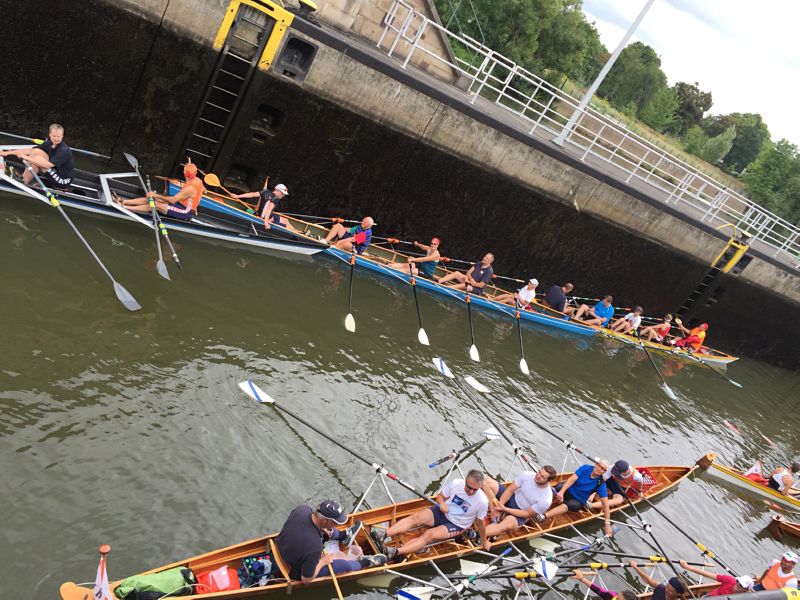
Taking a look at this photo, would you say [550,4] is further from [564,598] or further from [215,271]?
[564,598]

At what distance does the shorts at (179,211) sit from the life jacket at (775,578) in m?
13.4

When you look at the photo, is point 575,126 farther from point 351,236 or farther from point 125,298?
point 125,298

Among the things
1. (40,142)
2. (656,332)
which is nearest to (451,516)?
(40,142)

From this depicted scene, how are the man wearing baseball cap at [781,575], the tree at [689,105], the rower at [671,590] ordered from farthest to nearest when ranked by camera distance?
the tree at [689,105] → the man wearing baseball cap at [781,575] → the rower at [671,590]

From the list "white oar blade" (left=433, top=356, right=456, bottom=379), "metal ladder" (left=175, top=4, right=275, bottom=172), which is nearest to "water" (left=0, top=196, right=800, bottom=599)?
"white oar blade" (left=433, top=356, right=456, bottom=379)

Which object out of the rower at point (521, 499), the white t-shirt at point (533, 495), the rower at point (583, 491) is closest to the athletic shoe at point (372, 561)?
the rower at point (521, 499)

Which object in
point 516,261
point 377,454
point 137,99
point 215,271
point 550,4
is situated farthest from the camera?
point 550,4

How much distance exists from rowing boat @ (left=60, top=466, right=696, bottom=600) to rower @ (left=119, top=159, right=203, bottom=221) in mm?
8180

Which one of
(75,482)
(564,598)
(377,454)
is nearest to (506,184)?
(377,454)

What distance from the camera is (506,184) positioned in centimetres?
1866

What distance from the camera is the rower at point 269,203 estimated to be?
47.4 ft

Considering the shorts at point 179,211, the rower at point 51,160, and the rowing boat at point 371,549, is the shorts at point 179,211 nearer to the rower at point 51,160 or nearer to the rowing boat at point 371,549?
the rower at point 51,160

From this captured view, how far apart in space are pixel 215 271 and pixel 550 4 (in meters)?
37.8

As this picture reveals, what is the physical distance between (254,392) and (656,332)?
18.0 metres
